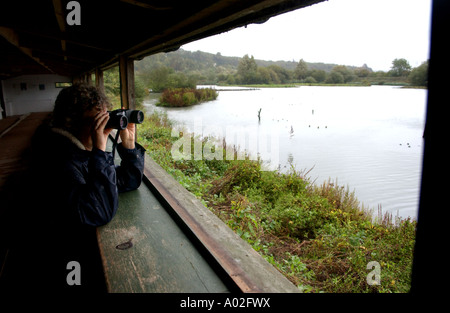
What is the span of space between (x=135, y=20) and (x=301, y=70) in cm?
1410

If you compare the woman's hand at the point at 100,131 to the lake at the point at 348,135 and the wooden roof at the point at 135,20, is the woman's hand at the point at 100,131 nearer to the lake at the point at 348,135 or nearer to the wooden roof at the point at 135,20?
the wooden roof at the point at 135,20

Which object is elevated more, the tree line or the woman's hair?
the tree line

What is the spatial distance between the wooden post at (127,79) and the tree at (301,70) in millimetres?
12815

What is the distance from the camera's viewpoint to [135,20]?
2248mm

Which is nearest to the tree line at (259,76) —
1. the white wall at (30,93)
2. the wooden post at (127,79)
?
the white wall at (30,93)

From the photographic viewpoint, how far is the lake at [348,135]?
6.50m

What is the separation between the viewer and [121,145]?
1.75 metres

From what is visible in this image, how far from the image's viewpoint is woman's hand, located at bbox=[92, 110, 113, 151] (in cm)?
126

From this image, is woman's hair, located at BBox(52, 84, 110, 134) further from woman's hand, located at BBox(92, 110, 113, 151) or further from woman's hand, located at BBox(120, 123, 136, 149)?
woman's hand, located at BBox(120, 123, 136, 149)

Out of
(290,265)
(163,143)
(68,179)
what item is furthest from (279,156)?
(68,179)

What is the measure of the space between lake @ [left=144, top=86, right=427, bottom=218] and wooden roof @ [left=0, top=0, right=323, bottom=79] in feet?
4.45

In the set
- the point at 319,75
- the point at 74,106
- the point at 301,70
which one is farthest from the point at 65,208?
the point at 319,75

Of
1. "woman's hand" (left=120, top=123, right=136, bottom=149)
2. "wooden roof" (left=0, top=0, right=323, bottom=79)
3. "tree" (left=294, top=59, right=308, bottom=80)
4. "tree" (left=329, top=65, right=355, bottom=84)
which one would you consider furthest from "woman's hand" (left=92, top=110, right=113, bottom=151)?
"tree" (left=294, top=59, right=308, bottom=80)
